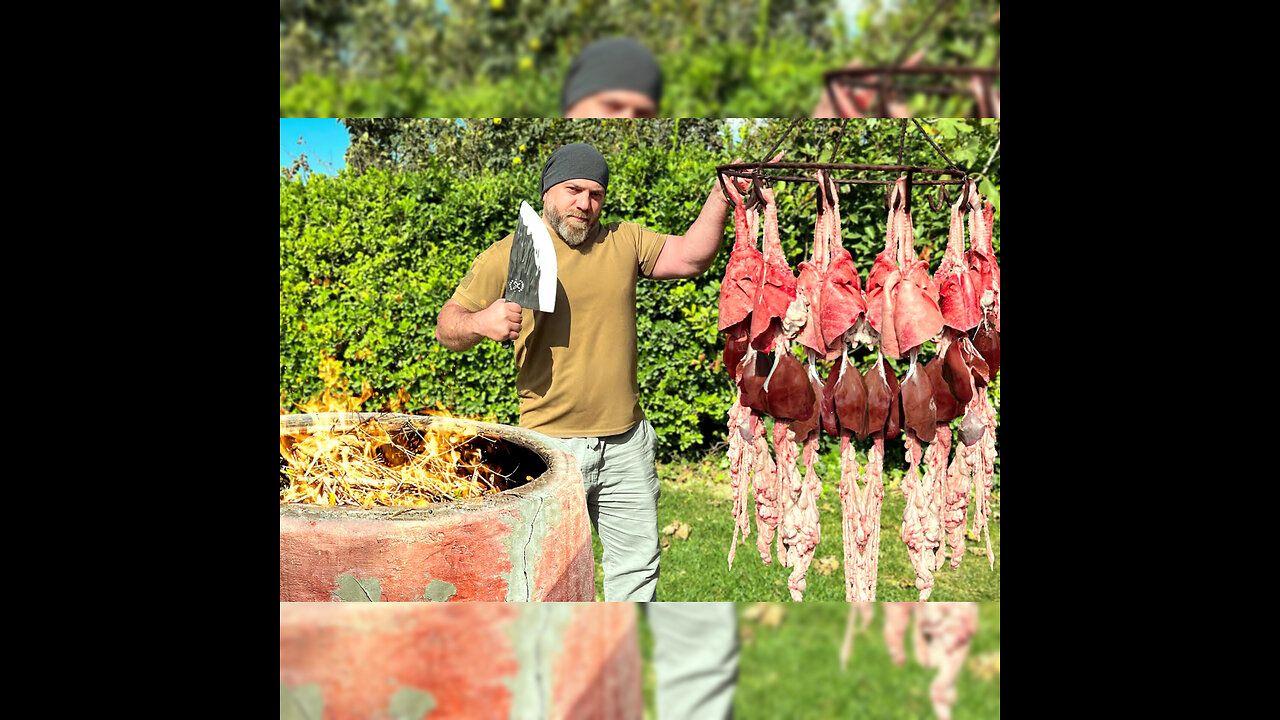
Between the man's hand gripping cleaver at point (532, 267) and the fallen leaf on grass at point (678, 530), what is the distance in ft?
6.67

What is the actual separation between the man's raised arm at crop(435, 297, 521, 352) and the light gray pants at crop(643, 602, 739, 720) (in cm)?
138

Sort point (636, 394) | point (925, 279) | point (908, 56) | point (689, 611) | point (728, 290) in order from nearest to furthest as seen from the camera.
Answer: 1. point (689, 611)
2. point (908, 56)
3. point (925, 279)
4. point (728, 290)
5. point (636, 394)

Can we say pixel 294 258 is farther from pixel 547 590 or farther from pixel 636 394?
pixel 547 590

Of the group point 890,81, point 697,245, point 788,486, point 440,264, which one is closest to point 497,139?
point 440,264

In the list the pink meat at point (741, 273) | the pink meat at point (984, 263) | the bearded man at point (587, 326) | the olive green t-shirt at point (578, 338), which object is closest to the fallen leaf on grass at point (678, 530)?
the bearded man at point (587, 326)

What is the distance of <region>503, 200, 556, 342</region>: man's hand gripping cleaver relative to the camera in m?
2.46

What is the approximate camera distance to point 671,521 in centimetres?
423

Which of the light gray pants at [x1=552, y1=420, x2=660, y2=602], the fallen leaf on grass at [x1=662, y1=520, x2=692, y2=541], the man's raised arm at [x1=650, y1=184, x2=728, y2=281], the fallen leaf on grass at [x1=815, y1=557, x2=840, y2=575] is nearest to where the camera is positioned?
the man's raised arm at [x1=650, y1=184, x2=728, y2=281]

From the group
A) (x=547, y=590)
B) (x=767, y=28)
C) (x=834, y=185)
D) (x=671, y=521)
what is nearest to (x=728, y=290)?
(x=834, y=185)

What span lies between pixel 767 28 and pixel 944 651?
1.59 m

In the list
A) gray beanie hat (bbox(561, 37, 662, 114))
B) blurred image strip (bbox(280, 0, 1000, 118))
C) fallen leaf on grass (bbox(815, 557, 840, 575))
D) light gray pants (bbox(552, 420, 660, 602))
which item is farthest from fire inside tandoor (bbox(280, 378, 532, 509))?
fallen leaf on grass (bbox(815, 557, 840, 575))

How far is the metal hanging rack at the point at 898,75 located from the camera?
205 cm

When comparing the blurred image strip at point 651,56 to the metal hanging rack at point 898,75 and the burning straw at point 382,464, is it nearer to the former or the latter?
the metal hanging rack at point 898,75

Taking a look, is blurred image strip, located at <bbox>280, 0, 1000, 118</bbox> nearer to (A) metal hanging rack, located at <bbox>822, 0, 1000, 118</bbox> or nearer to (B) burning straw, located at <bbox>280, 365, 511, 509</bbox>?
(A) metal hanging rack, located at <bbox>822, 0, 1000, 118</bbox>
